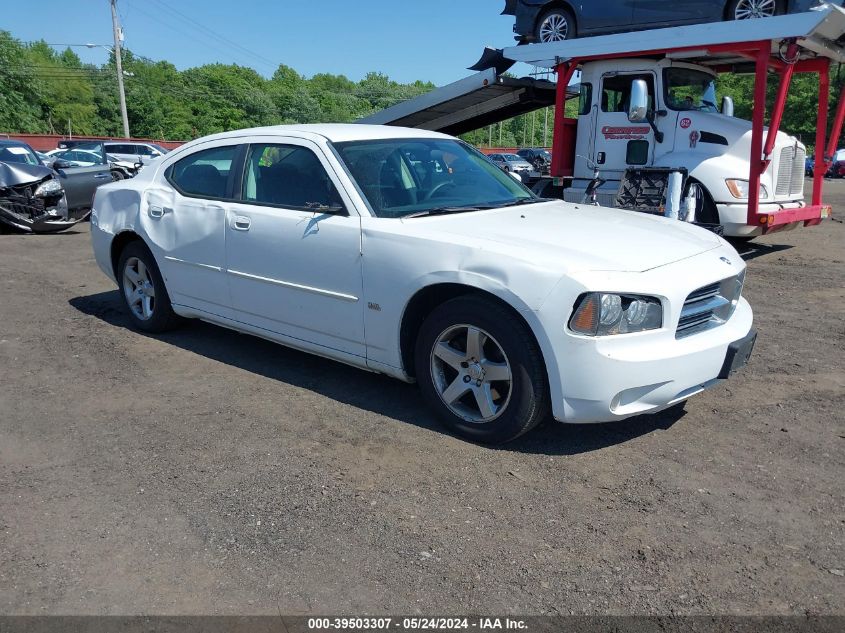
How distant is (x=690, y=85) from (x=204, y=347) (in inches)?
291

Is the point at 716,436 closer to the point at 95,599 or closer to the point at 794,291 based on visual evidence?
the point at 95,599

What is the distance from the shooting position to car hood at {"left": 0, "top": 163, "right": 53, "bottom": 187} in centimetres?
1162

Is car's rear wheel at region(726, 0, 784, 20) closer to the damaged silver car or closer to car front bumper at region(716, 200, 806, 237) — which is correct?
car front bumper at region(716, 200, 806, 237)

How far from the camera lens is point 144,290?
19.3 feet

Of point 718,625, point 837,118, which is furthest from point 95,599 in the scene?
point 837,118

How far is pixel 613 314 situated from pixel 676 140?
22.0ft

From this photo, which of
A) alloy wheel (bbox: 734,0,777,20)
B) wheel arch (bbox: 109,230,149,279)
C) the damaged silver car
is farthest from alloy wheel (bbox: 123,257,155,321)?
alloy wheel (bbox: 734,0,777,20)

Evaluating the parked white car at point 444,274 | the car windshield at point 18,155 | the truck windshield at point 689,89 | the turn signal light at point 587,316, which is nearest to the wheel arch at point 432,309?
the parked white car at point 444,274

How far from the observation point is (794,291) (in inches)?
301

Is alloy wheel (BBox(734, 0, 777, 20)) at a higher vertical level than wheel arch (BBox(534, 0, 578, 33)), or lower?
lower

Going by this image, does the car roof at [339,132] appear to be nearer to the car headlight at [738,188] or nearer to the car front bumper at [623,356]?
the car front bumper at [623,356]

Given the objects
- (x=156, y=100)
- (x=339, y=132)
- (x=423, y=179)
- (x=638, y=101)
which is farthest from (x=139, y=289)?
(x=156, y=100)

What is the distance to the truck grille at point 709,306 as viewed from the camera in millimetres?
3689

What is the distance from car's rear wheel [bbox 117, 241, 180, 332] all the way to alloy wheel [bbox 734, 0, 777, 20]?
793cm
